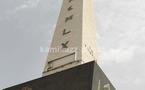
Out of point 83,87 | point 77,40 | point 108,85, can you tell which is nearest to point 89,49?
point 77,40

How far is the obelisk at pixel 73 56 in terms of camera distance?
1931cm

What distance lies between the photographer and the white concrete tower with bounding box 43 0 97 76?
24719 mm

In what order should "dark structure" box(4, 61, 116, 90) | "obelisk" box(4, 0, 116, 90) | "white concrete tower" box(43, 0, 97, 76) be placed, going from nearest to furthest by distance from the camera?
1. "dark structure" box(4, 61, 116, 90)
2. "obelisk" box(4, 0, 116, 90)
3. "white concrete tower" box(43, 0, 97, 76)

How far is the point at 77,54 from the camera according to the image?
24.5 m

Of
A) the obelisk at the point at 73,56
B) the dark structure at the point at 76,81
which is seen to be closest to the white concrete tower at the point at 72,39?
the obelisk at the point at 73,56

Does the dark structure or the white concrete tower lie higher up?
the white concrete tower

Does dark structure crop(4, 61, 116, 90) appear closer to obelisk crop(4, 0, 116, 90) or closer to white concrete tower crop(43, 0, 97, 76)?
obelisk crop(4, 0, 116, 90)

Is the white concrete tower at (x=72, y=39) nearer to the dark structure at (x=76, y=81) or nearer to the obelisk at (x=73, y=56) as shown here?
the obelisk at (x=73, y=56)

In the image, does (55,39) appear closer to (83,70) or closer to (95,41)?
(95,41)

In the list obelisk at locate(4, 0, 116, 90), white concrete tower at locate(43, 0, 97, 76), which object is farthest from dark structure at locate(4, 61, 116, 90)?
white concrete tower at locate(43, 0, 97, 76)

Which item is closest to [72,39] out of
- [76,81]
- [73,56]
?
[73,56]

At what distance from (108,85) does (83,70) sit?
2253 mm

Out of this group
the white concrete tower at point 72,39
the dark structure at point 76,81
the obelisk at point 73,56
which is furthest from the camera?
the white concrete tower at point 72,39

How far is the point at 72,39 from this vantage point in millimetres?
25875
